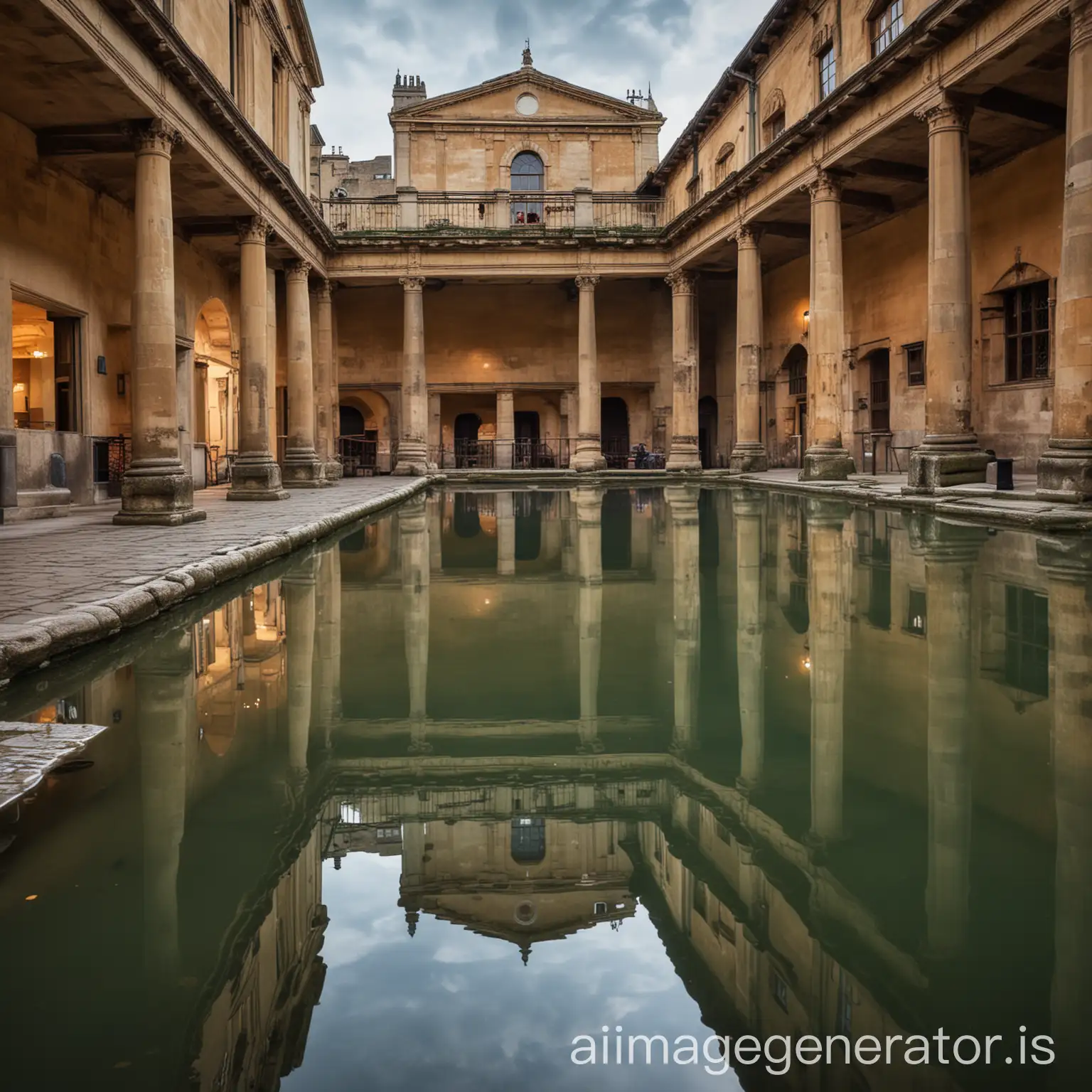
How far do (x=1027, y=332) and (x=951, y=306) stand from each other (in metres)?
4.97

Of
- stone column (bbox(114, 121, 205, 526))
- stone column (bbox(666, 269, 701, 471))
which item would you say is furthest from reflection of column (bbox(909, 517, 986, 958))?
stone column (bbox(666, 269, 701, 471))

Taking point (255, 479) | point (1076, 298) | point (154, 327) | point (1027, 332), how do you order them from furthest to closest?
1. point (1027, 332)
2. point (255, 479)
3. point (154, 327)
4. point (1076, 298)

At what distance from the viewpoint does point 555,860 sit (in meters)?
2.71

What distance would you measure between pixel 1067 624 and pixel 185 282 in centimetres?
2057

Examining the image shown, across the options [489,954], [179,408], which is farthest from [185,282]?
[489,954]

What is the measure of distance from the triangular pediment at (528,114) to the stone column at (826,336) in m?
17.7

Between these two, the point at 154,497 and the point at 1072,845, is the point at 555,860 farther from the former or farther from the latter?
the point at 154,497

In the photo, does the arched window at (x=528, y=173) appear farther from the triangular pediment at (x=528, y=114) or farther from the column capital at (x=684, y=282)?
the column capital at (x=684, y=282)

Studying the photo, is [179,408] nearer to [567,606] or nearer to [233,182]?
[233,182]

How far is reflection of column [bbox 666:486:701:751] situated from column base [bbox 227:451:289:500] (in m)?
8.98

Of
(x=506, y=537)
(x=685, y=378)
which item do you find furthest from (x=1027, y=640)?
(x=685, y=378)

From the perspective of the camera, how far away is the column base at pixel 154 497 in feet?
41.2

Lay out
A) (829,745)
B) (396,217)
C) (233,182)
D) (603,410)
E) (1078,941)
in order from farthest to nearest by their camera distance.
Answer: (603,410), (396,217), (233,182), (829,745), (1078,941)

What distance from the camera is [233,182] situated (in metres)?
17.2
